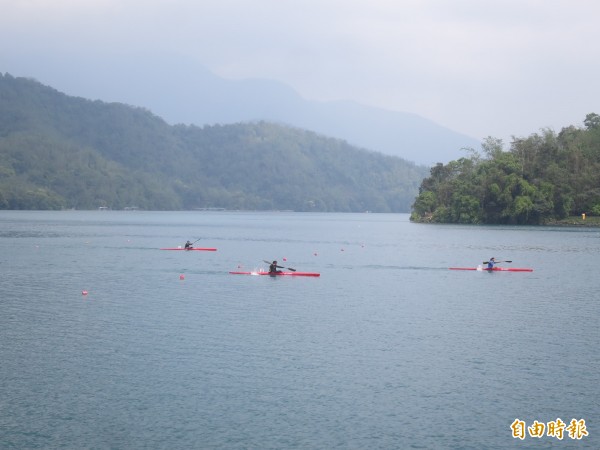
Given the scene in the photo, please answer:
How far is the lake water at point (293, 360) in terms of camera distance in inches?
839

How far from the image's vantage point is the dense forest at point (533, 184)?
5281 inches

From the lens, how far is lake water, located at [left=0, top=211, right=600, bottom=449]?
69.9 feet

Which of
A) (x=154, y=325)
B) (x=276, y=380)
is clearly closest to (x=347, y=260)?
(x=154, y=325)

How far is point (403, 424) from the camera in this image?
2186 centimetres

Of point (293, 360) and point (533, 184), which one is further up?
point (533, 184)

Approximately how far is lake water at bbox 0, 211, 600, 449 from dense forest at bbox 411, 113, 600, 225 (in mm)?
79705

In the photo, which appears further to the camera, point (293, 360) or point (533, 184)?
point (533, 184)

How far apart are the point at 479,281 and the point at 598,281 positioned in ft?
29.3

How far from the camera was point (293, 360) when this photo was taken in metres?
28.8

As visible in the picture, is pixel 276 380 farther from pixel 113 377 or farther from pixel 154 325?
pixel 154 325

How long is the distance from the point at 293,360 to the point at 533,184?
11786 centimetres

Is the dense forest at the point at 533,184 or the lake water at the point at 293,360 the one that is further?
the dense forest at the point at 533,184

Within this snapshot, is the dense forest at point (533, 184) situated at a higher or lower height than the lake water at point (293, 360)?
higher

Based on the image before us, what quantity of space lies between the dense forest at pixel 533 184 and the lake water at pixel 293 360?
3138 inches
